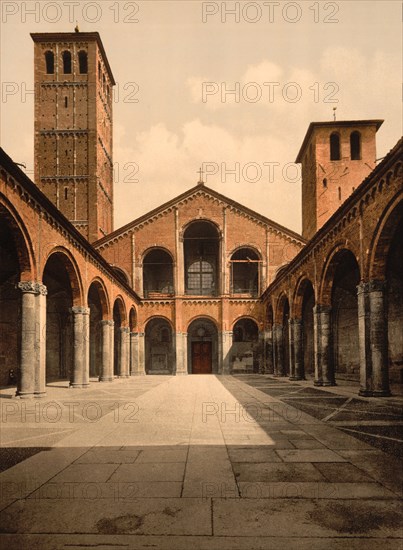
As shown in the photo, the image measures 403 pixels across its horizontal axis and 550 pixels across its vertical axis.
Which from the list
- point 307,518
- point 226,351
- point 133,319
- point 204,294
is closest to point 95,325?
point 133,319

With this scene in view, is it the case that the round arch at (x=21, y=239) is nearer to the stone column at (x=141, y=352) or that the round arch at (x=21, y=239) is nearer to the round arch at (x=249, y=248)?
the stone column at (x=141, y=352)

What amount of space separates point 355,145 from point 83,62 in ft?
73.0

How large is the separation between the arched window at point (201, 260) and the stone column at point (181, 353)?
4.55 meters

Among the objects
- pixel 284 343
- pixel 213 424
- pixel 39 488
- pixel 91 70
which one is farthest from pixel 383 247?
pixel 91 70

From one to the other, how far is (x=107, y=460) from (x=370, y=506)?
3094mm

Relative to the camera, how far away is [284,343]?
1110 inches

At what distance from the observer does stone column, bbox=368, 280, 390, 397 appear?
43.1 ft

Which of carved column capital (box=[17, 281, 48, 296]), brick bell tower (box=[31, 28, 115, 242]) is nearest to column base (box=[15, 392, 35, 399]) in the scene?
carved column capital (box=[17, 281, 48, 296])

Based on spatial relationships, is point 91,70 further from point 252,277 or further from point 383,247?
point 383,247

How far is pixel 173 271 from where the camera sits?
34031mm

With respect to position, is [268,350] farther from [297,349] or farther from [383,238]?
[383,238]

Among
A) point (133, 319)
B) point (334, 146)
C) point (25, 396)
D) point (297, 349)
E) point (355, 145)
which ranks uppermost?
point (334, 146)

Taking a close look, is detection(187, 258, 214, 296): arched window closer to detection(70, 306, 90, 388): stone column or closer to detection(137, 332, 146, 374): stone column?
detection(137, 332, 146, 374): stone column

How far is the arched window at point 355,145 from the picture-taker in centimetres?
3695
